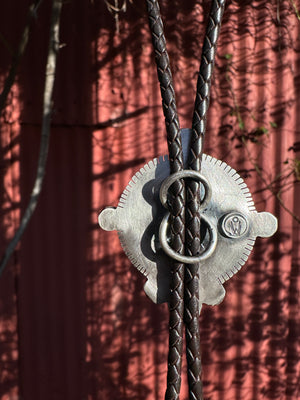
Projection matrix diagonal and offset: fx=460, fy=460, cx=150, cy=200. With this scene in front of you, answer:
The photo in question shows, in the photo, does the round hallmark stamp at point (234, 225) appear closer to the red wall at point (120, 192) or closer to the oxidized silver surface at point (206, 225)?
the oxidized silver surface at point (206, 225)

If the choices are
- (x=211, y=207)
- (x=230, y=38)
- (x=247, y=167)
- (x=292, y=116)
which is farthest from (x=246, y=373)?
(x=211, y=207)

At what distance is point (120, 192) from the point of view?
117 inches

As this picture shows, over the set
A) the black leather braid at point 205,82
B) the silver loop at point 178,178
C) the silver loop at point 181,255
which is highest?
the black leather braid at point 205,82

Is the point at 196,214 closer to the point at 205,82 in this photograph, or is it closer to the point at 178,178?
the point at 178,178

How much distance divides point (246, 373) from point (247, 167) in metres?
1.37

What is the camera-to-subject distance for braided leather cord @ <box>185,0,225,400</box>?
0.98 meters

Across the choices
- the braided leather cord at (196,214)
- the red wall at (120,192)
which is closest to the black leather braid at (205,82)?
the braided leather cord at (196,214)

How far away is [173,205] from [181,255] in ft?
0.35

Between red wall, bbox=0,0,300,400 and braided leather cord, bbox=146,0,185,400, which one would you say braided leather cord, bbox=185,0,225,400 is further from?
red wall, bbox=0,0,300,400

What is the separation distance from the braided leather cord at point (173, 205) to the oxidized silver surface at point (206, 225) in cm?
5

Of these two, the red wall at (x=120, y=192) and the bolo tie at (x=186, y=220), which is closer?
the bolo tie at (x=186, y=220)

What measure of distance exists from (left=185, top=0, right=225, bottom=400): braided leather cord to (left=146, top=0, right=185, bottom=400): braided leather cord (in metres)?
0.02

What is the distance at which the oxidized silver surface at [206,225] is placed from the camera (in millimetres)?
1031

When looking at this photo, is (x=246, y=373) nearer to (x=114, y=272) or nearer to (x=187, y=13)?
(x=114, y=272)
